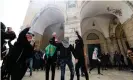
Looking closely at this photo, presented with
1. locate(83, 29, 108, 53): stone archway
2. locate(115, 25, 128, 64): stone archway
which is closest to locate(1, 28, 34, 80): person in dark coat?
locate(115, 25, 128, 64): stone archway

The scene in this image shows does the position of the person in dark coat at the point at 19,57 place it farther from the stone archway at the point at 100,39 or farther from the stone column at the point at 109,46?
the stone archway at the point at 100,39

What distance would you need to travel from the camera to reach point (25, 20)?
9.04m

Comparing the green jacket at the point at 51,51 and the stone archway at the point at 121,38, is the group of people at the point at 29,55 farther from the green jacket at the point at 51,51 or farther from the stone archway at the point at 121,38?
the stone archway at the point at 121,38

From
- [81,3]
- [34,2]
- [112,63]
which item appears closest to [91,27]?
[112,63]

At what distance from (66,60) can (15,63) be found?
149 centimetres

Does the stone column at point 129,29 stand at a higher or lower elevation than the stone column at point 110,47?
higher

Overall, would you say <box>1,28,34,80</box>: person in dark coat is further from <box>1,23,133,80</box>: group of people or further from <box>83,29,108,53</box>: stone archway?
<box>83,29,108,53</box>: stone archway

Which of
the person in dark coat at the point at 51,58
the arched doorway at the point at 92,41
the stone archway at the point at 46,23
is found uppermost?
the stone archway at the point at 46,23

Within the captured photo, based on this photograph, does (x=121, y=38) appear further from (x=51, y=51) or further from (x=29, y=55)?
(x=29, y=55)

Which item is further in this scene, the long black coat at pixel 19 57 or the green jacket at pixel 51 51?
the green jacket at pixel 51 51

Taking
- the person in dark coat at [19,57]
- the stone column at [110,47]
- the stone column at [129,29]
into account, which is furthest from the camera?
the stone column at [110,47]

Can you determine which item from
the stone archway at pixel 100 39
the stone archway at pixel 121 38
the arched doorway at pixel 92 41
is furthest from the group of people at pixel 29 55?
the arched doorway at pixel 92 41

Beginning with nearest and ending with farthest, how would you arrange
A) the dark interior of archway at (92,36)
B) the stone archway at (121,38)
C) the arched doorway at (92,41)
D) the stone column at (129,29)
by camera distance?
the stone column at (129,29), the stone archway at (121,38), the arched doorway at (92,41), the dark interior of archway at (92,36)

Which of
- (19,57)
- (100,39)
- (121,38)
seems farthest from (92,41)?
(19,57)
